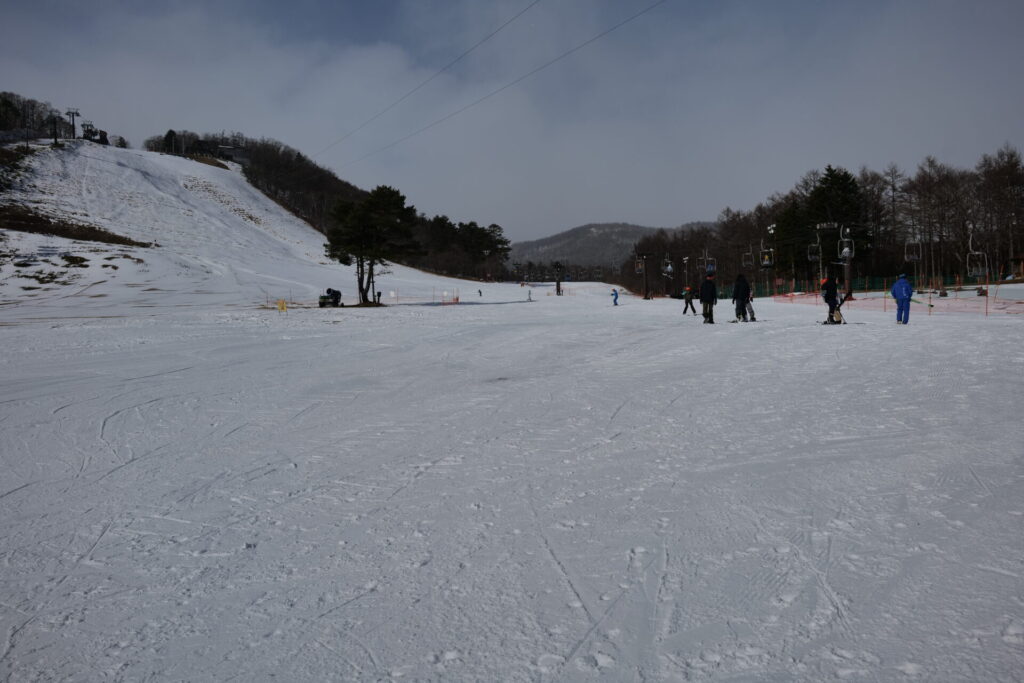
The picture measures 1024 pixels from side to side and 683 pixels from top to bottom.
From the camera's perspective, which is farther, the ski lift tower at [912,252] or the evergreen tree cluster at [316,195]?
the evergreen tree cluster at [316,195]

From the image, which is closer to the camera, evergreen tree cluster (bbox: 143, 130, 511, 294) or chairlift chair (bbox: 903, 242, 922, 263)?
chairlift chair (bbox: 903, 242, 922, 263)

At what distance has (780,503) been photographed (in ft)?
12.6

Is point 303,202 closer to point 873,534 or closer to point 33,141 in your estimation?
point 33,141

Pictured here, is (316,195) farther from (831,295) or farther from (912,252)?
(831,295)

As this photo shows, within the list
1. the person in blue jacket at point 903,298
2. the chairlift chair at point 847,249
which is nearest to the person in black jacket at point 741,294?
the person in blue jacket at point 903,298

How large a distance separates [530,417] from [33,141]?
140 m

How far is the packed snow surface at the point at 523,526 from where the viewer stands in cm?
241

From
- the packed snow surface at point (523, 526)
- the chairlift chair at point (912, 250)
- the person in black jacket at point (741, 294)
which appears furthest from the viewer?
the chairlift chair at point (912, 250)

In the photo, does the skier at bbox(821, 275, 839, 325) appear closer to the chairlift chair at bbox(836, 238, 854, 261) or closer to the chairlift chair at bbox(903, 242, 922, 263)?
the chairlift chair at bbox(836, 238, 854, 261)

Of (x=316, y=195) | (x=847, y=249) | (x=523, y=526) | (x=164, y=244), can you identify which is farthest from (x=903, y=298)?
(x=316, y=195)

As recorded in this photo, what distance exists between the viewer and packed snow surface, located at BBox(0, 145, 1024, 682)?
2.41 m

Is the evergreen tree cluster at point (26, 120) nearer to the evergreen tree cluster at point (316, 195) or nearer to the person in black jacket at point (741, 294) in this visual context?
the evergreen tree cluster at point (316, 195)

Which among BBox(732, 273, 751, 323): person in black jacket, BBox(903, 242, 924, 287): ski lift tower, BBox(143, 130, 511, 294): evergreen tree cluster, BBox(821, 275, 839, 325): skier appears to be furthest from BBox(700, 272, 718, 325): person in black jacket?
BBox(143, 130, 511, 294): evergreen tree cluster

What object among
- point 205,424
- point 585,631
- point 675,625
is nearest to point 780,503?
point 675,625
